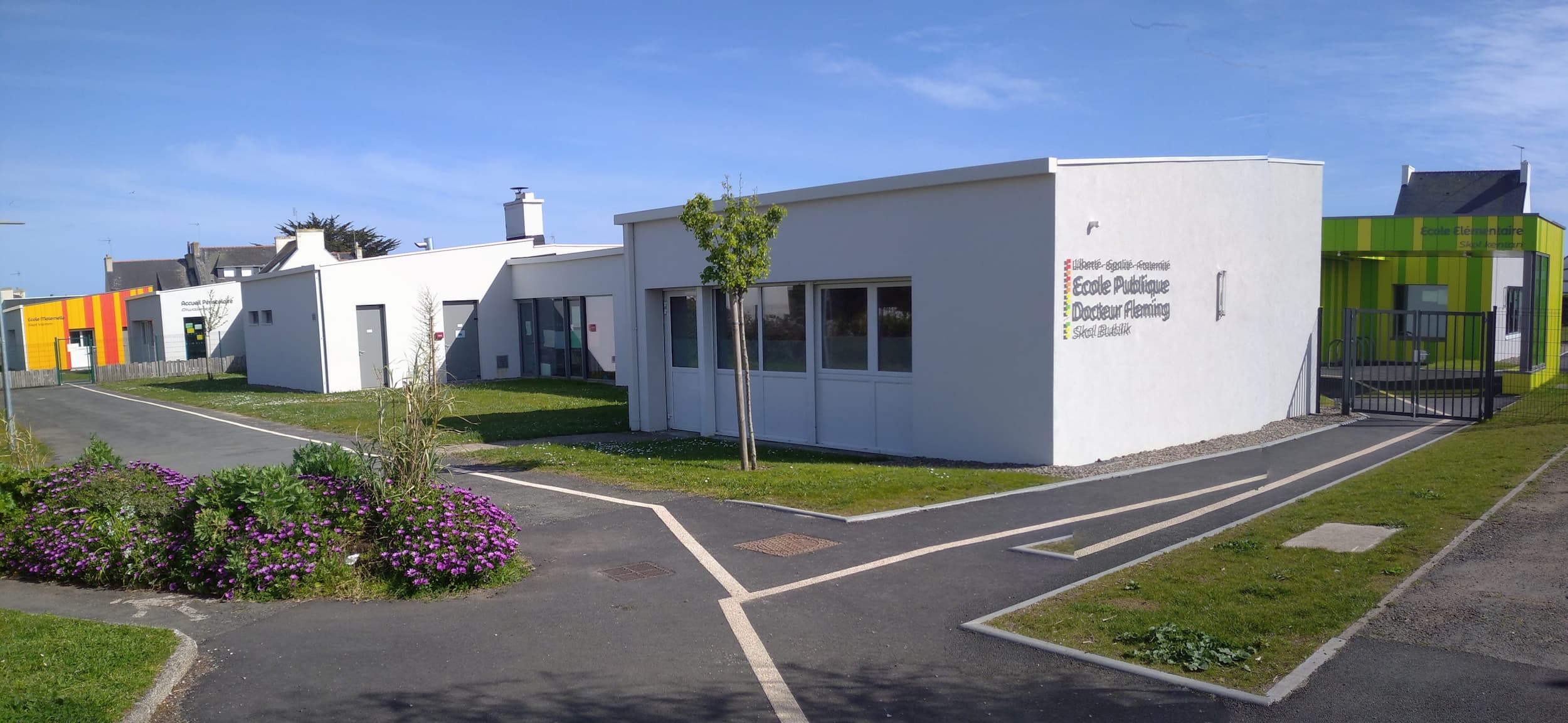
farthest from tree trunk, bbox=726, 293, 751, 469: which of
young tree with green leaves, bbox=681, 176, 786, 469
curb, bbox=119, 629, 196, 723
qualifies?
curb, bbox=119, 629, 196, 723

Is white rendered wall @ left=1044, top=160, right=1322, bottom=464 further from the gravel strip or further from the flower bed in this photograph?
the flower bed

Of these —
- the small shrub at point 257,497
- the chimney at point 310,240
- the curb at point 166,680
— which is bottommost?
the curb at point 166,680

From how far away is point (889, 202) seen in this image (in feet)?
44.6

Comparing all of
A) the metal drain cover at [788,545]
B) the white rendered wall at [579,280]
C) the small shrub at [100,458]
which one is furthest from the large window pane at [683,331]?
the small shrub at [100,458]

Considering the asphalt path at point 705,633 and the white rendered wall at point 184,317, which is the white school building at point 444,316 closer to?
the white rendered wall at point 184,317

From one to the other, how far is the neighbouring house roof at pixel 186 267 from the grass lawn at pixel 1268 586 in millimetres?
59486

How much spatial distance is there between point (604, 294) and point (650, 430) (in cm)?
1096

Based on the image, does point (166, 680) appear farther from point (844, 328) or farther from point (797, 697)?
point (844, 328)

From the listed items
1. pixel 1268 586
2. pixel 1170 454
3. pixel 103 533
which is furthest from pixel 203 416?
pixel 1268 586

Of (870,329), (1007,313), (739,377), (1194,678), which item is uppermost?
(1007,313)

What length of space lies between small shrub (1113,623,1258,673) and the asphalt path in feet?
0.93

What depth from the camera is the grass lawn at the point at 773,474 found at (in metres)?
10.6

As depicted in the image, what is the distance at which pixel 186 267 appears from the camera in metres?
63.3

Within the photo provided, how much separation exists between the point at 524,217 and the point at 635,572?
27424 mm
